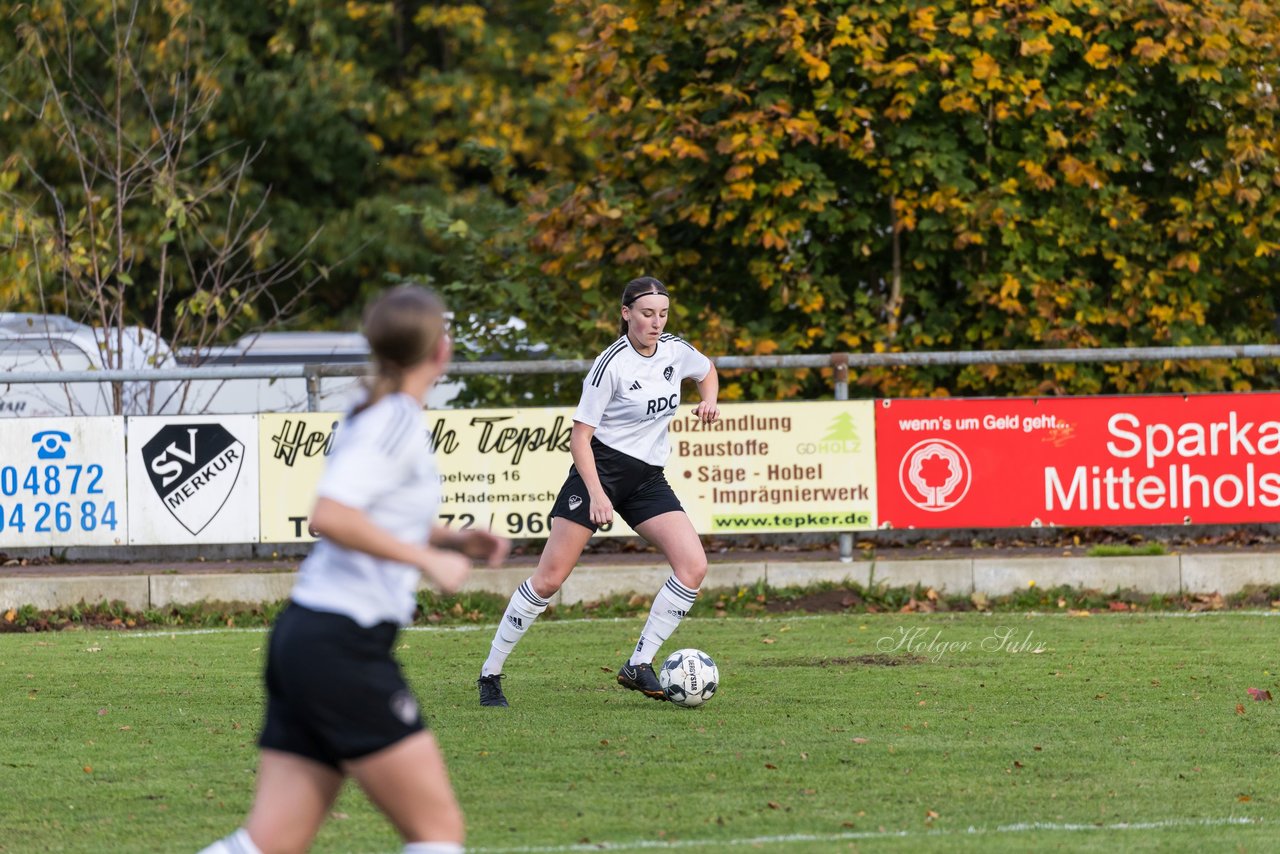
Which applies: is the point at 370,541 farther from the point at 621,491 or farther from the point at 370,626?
the point at 621,491

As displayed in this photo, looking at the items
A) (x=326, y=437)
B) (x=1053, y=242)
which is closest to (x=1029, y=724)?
(x=326, y=437)

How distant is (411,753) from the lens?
3.84 m

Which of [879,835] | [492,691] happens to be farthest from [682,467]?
[879,835]

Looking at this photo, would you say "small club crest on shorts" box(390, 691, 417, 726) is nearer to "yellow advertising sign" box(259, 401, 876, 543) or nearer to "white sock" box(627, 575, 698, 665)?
"white sock" box(627, 575, 698, 665)

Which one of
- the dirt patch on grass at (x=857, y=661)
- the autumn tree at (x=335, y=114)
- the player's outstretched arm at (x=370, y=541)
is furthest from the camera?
the autumn tree at (x=335, y=114)

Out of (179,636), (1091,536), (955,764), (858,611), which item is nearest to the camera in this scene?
(955,764)

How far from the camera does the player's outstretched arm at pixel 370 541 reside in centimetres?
379

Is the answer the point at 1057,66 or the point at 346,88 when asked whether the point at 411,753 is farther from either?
the point at 346,88

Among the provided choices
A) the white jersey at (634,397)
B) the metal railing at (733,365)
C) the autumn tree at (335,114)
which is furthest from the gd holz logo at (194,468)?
the autumn tree at (335,114)

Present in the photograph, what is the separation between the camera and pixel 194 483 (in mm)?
11984

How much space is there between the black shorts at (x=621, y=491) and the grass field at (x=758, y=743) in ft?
2.99

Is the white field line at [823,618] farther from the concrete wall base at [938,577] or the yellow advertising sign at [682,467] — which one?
the yellow advertising sign at [682,467]

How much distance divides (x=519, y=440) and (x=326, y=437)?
4.47 ft

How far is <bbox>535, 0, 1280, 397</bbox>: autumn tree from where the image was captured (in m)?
13.9
